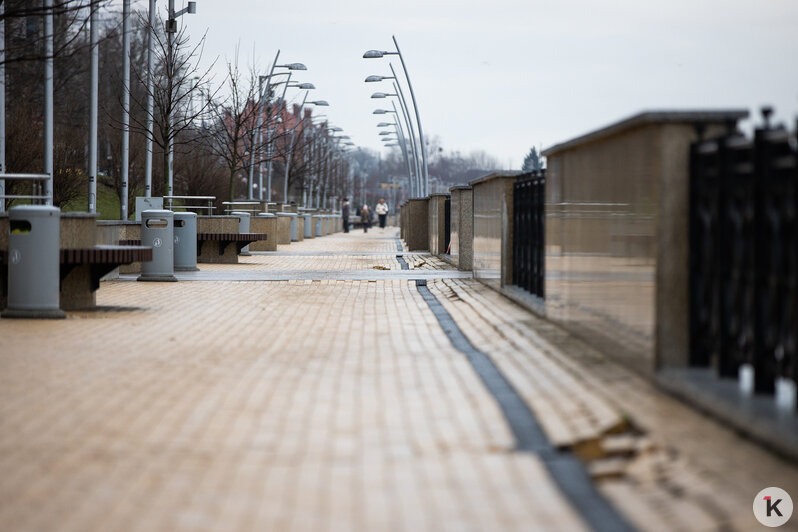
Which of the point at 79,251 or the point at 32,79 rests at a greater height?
the point at 32,79

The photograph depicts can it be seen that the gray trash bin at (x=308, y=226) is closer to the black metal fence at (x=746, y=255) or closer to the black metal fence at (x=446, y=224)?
the black metal fence at (x=446, y=224)

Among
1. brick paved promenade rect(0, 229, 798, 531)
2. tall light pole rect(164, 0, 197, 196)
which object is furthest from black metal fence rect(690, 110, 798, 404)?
tall light pole rect(164, 0, 197, 196)

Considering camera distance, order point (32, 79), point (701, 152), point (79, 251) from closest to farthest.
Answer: point (701, 152) < point (79, 251) < point (32, 79)

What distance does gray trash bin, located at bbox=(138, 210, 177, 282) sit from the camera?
18.6m

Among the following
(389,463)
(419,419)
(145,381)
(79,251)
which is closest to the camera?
(389,463)

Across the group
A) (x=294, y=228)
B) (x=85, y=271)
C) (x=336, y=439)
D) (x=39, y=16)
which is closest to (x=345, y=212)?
(x=294, y=228)

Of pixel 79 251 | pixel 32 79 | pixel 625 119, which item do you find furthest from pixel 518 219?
pixel 32 79

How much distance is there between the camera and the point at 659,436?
566 cm

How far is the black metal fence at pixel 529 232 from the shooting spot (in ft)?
43.0

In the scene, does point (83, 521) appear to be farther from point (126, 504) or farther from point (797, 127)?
point (797, 127)

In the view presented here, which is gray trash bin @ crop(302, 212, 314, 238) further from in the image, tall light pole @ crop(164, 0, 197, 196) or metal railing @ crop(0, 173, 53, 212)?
metal railing @ crop(0, 173, 53, 212)

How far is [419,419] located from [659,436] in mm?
1359

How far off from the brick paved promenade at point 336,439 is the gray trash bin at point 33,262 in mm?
1537

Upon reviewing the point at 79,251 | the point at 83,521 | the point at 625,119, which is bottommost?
the point at 83,521
